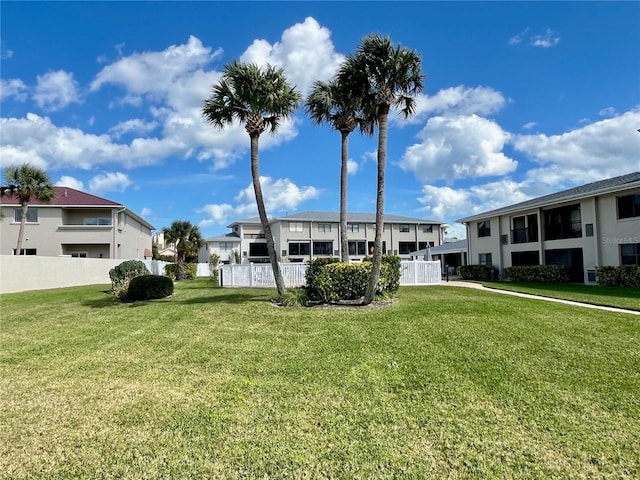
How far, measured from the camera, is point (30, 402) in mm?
5246

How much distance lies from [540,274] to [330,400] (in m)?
24.0

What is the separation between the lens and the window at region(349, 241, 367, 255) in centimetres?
4969

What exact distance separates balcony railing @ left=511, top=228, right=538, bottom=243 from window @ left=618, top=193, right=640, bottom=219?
20.4 ft

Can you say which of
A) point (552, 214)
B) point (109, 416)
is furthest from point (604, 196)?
point (109, 416)

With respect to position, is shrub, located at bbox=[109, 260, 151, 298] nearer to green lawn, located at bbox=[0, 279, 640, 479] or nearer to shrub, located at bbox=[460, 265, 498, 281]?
green lawn, located at bbox=[0, 279, 640, 479]

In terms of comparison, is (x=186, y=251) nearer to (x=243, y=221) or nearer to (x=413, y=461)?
(x=243, y=221)

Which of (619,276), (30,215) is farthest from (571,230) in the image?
(30,215)

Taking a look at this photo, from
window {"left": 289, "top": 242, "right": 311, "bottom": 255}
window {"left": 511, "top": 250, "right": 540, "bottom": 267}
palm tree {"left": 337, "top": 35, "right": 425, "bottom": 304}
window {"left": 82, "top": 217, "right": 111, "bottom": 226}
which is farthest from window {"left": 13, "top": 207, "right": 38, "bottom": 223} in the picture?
window {"left": 511, "top": 250, "right": 540, "bottom": 267}

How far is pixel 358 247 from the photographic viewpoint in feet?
164

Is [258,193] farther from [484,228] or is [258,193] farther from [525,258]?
[484,228]

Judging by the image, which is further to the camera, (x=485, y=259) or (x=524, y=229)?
(x=485, y=259)

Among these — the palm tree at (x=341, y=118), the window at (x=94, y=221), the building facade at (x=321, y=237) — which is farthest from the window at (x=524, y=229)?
the window at (x=94, y=221)

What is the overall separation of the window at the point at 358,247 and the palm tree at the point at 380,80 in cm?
3739

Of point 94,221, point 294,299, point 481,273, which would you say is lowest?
point 294,299
